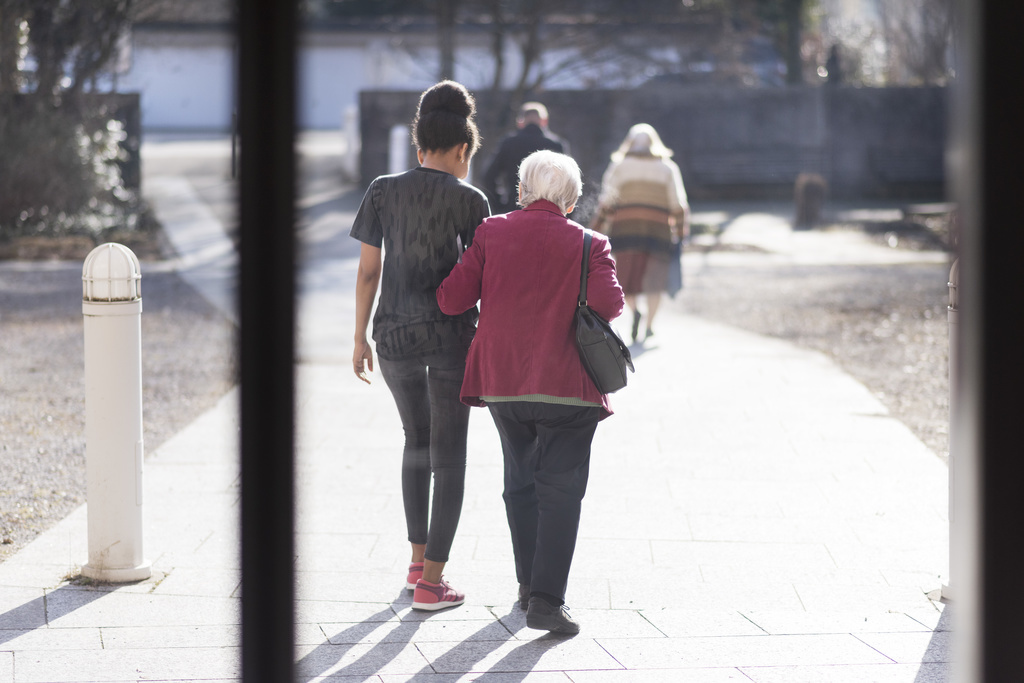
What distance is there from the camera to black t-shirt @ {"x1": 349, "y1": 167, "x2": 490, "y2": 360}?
3.99 metres

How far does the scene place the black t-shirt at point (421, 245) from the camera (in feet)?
13.1

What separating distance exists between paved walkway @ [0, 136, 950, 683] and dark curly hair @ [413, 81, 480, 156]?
5.30 ft

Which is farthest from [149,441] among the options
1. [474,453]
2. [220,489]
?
[474,453]

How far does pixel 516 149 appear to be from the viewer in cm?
873

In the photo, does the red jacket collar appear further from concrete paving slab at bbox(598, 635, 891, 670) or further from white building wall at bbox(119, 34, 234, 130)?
white building wall at bbox(119, 34, 234, 130)

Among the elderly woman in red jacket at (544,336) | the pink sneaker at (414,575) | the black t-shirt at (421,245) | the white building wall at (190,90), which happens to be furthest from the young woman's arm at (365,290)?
the white building wall at (190,90)

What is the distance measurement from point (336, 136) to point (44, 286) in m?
22.1

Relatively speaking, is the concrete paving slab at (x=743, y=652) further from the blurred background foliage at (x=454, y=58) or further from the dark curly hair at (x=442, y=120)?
the blurred background foliage at (x=454, y=58)

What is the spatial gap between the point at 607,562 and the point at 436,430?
1.01 m

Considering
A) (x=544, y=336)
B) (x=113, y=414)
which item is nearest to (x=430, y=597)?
(x=544, y=336)

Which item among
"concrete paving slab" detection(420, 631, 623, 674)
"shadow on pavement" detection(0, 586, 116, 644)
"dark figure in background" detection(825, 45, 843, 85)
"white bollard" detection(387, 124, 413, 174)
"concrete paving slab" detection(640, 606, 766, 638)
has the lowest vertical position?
"concrete paving slab" detection(640, 606, 766, 638)

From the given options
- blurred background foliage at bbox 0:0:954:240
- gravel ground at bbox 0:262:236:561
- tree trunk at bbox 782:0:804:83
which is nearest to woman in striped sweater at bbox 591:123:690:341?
gravel ground at bbox 0:262:236:561

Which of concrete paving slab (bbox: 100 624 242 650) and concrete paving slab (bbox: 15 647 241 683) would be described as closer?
concrete paving slab (bbox: 15 647 241 683)

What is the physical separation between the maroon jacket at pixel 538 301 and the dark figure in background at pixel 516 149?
15.7 ft
